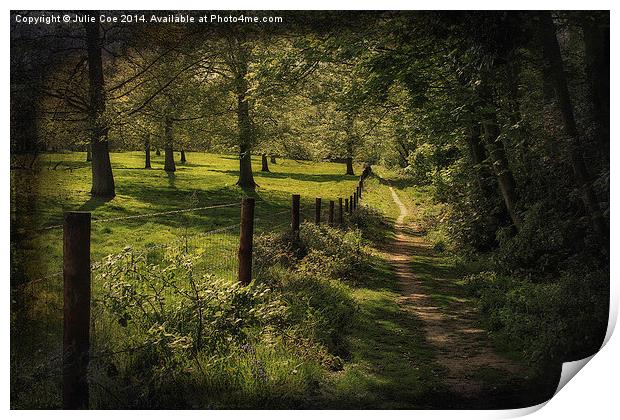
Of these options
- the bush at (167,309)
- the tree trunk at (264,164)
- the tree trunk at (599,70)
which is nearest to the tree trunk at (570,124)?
the tree trunk at (599,70)

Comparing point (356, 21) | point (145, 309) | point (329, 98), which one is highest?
point (356, 21)

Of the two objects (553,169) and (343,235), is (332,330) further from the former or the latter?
(553,169)

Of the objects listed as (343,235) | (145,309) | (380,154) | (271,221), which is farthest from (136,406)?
(380,154)

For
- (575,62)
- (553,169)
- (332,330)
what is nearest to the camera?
(332,330)

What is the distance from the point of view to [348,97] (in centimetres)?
798

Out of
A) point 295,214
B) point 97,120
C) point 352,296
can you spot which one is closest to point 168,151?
point 97,120

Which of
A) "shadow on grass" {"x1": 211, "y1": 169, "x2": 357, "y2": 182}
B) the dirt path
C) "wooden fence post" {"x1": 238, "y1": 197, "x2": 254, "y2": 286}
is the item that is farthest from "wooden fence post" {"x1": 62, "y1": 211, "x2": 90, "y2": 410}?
the dirt path

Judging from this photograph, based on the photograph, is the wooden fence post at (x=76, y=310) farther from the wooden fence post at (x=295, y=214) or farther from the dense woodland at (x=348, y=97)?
the wooden fence post at (x=295, y=214)

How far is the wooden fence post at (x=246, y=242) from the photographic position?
6.85 metres

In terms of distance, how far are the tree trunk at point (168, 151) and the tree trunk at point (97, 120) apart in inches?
25.7

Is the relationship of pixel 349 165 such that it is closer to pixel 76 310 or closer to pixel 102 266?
pixel 102 266

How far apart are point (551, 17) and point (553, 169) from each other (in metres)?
2.07

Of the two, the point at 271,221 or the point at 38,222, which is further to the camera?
the point at 271,221
